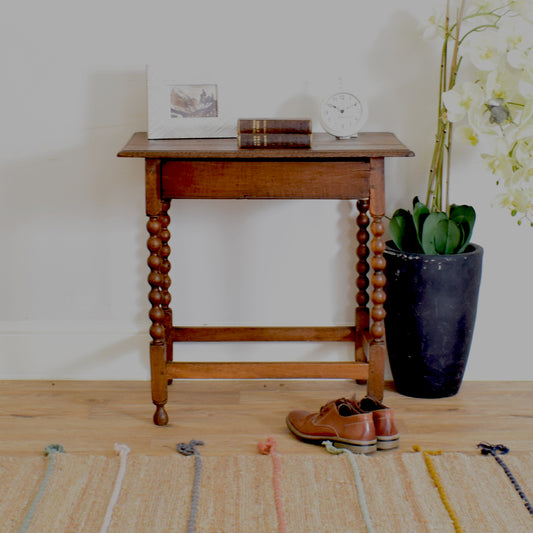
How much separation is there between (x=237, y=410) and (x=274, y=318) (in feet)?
1.16

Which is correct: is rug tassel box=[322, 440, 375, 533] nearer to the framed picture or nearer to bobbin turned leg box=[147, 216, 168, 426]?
bobbin turned leg box=[147, 216, 168, 426]

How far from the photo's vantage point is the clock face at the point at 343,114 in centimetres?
223

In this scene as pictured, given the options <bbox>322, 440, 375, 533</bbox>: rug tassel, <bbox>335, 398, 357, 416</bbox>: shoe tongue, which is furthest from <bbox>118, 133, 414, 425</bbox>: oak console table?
<bbox>322, 440, 375, 533</bbox>: rug tassel

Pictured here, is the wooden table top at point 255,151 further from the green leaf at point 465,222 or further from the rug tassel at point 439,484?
the rug tassel at point 439,484

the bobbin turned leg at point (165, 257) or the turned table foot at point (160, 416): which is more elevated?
the bobbin turned leg at point (165, 257)

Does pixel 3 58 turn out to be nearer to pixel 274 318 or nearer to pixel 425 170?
pixel 274 318

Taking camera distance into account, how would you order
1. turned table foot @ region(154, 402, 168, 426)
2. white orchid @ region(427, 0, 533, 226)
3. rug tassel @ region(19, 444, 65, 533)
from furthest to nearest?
turned table foot @ region(154, 402, 168, 426)
white orchid @ region(427, 0, 533, 226)
rug tassel @ region(19, 444, 65, 533)

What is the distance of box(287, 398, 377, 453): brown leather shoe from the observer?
2066 mm

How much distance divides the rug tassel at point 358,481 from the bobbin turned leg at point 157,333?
47 centimetres

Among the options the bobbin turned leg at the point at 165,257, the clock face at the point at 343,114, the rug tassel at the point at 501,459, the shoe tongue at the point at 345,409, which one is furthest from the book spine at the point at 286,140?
the rug tassel at the point at 501,459

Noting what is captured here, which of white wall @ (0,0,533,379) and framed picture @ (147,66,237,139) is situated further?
white wall @ (0,0,533,379)

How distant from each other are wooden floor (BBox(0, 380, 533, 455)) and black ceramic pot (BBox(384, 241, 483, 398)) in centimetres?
8

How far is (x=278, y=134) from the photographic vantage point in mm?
2104

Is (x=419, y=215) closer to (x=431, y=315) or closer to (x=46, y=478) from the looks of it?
(x=431, y=315)
